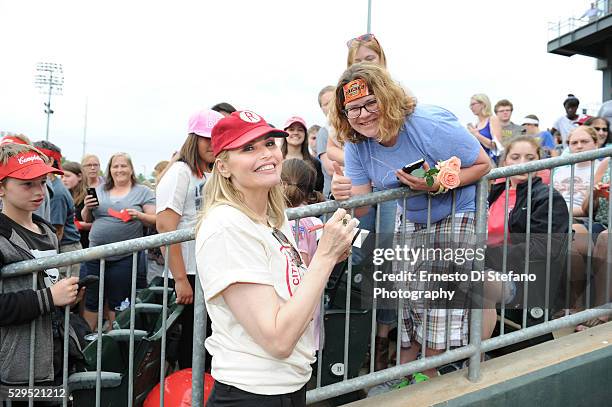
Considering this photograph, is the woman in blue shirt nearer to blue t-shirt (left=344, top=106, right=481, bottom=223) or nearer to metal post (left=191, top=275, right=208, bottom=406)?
blue t-shirt (left=344, top=106, right=481, bottom=223)

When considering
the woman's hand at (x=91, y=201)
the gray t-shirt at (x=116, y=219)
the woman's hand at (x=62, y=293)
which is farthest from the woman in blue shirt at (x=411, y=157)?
the woman's hand at (x=91, y=201)

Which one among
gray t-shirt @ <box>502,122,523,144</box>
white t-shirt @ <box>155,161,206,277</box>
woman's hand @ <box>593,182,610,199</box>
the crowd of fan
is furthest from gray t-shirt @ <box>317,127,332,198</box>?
gray t-shirt @ <box>502,122,523,144</box>

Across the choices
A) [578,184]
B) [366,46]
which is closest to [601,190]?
[578,184]

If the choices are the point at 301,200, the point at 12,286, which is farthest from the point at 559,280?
the point at 12,286

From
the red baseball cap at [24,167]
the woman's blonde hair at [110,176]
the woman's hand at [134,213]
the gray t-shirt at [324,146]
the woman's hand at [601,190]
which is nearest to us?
the red baseball cap at [24,167]

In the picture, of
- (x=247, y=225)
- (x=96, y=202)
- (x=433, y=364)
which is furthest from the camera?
(x=96, y=202)

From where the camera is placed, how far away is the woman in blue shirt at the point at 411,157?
2623 mm

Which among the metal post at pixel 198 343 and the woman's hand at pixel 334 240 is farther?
the metal post at pixel 198 343

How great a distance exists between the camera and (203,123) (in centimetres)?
341

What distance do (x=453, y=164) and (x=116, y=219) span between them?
146 inches

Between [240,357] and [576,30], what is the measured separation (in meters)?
26.3

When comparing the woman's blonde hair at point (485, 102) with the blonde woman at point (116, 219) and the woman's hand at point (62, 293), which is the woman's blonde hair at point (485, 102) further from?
the woman's hand at point (62, 293)

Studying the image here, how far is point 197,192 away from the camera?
342 centimetres

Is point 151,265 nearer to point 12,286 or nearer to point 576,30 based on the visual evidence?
point 12,286
